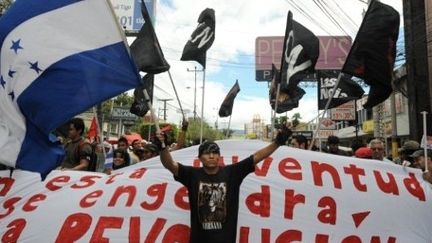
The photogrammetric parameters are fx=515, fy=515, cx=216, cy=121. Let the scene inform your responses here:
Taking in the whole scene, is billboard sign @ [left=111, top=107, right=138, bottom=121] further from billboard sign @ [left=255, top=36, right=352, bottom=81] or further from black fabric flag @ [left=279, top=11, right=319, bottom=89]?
black fabric flag @ [left=279, top=11, right=319, bottom=89]

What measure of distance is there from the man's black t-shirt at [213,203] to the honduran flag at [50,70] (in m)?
0.97

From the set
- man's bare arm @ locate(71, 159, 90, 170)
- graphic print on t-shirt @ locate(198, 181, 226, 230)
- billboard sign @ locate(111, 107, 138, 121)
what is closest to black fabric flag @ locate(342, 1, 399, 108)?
graphic print on t-shirt @ locate(198, 181, 226, 230)

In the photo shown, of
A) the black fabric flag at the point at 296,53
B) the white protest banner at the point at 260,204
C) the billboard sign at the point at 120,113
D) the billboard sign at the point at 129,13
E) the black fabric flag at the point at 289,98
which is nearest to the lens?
the white protest banner at the point at 260,204

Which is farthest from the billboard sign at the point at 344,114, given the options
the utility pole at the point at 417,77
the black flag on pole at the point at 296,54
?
the black flag on pole at the point at 296,54

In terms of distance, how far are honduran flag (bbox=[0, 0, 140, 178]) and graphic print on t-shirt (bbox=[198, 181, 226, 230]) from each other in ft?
3.49

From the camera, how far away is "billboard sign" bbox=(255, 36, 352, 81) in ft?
107

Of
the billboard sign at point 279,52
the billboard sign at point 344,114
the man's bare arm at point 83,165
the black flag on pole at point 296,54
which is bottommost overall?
the man's bare arm at point 83,165

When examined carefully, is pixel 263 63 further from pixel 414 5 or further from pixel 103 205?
pixel 103 205

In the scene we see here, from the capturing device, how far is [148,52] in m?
5.18

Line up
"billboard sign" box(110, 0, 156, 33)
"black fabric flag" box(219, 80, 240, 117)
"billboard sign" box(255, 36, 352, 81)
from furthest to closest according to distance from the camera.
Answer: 1. "billboard sign" box(255, 36, 352, 81)
2. "billboard sign" box(110, 0, 156, 33)
3. "black fabric flag" box(219, 80, 240, 117)

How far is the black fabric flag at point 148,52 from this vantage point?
510 centimetres

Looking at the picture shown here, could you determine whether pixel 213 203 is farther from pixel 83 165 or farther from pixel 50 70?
pixel 83 165

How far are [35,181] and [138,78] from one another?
1666 mm

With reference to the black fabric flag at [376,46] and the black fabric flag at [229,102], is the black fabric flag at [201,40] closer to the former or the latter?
the black fabric flag at [376,46]
